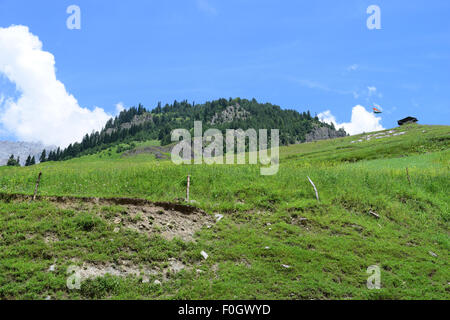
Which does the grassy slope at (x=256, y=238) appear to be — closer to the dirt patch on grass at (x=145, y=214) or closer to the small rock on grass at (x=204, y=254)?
the small rock on grass at (x=204, y=254)

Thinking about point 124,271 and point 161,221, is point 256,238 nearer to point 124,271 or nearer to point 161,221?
point 161,221

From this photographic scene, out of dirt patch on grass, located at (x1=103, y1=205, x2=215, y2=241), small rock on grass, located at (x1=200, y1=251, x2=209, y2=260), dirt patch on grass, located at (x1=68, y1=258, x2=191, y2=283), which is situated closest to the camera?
dirt patch on grass, located at (x1=68, y1=258, x2=191, y2=283)

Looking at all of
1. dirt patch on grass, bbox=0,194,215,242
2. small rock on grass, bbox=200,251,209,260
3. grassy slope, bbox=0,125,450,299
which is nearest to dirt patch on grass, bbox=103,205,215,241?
dirt patch on grass, bbox=0,194,215,242

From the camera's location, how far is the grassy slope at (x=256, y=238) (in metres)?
10.8

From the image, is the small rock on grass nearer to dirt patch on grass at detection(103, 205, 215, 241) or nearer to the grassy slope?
the grassy slope

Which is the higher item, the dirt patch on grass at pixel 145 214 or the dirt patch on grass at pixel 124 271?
the dirt patch on grass at pixel 145 214

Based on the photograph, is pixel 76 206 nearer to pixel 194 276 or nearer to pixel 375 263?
pixel 194 276

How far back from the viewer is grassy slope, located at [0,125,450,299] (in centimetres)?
1077

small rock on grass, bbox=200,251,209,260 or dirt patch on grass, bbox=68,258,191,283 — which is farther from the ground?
small rock on grass, bbox=200,251,209,260

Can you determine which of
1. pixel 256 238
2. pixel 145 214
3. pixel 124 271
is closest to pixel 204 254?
pixel 256 238

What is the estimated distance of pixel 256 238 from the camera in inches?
601

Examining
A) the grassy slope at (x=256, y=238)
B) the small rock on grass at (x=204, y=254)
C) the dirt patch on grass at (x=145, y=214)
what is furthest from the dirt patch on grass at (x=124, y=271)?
the dirt patch on grass at (x=145, y=214)
